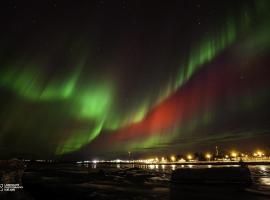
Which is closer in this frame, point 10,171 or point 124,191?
point 10,171

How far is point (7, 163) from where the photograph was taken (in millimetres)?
32031

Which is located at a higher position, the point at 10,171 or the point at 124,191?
the point at 10,171

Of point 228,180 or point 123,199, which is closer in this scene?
point 123,199

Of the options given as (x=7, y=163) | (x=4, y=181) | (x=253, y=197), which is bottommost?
(x=253, y=197)

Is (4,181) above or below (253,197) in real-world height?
above

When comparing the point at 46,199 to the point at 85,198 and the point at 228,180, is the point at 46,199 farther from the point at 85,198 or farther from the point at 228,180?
the point at 228,180

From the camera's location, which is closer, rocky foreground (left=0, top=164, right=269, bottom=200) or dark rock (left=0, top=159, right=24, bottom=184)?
dark rock (left=0, top=159, right=24, bottom=184)

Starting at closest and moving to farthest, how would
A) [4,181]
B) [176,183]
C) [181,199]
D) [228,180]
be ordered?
[4,181], [181,199], [228,180], [176,183]

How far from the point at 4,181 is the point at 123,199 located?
1421 centimetres

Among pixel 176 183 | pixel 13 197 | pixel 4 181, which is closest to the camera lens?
pixel 13 197

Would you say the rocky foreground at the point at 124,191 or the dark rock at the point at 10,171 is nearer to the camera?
the dark rock at the point at 10,171

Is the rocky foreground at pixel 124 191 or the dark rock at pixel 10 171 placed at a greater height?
the dark rock at pixel 10 171

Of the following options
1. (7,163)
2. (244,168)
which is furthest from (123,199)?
(244,168)

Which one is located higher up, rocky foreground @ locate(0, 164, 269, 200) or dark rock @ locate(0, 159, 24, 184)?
dark rock @ locate(0, 159, 24, 184)
